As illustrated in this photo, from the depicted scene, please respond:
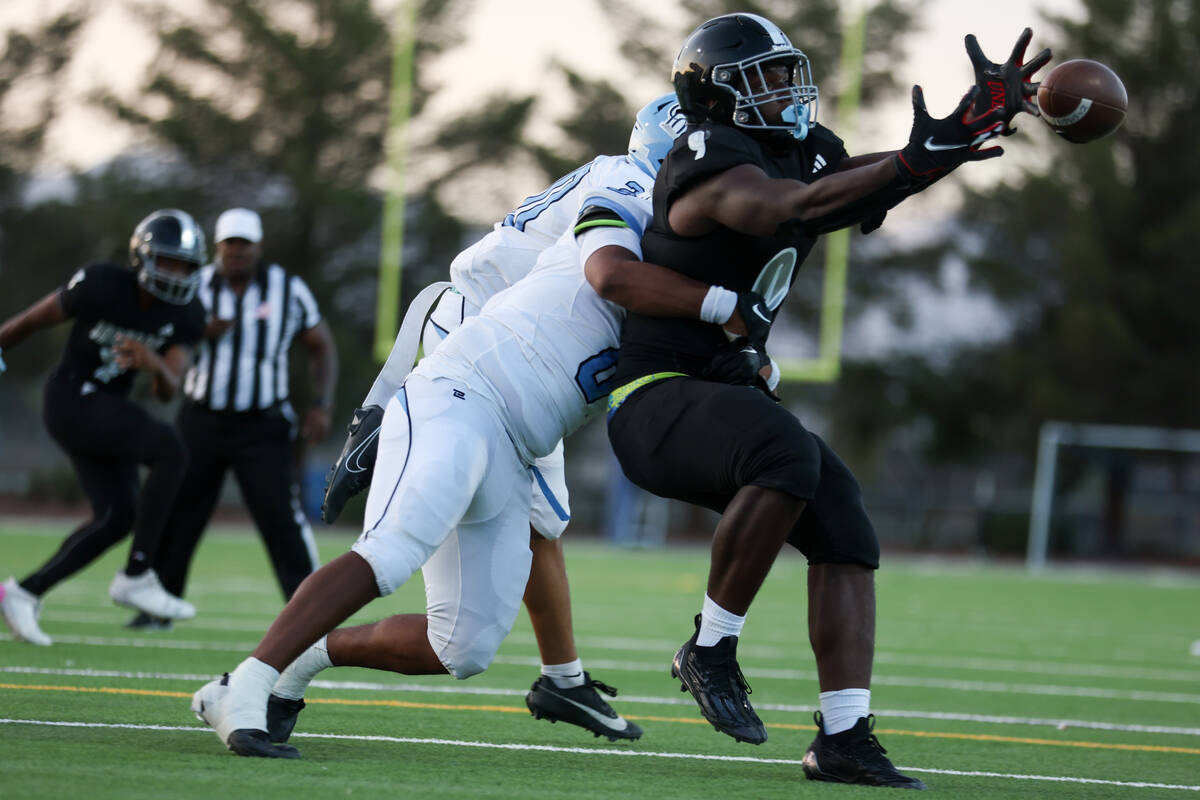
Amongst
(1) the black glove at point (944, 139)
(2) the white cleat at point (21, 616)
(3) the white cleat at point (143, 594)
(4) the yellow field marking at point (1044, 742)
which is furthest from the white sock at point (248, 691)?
(3) the white cleat at point (143, 594)

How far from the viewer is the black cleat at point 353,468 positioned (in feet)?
12.2

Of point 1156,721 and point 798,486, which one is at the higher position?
point 798,486

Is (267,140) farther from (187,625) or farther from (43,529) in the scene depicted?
(187,625)

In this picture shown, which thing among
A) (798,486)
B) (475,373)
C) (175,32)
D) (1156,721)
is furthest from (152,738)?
(175,32)

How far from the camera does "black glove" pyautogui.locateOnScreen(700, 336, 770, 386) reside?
355 cm

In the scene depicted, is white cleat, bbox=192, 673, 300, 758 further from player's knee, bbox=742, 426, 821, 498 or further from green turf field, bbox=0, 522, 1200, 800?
player's knee, bbox=742, 426, 821, 498

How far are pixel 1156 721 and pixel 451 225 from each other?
77.4ft

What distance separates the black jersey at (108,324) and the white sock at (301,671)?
126 inches

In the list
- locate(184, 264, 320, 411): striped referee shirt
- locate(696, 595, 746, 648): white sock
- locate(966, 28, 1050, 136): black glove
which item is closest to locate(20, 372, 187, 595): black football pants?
locate(184, 264, 320, 411): striped referee shirt

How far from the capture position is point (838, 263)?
16.6 m

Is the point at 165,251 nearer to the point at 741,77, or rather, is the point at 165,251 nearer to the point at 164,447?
the point at 164,447

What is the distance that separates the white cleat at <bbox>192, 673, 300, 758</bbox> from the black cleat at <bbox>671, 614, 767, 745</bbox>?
930mm

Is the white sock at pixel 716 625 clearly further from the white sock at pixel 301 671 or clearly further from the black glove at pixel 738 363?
the white sock at pixel 301 671

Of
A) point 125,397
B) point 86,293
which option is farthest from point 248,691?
point 125,397
